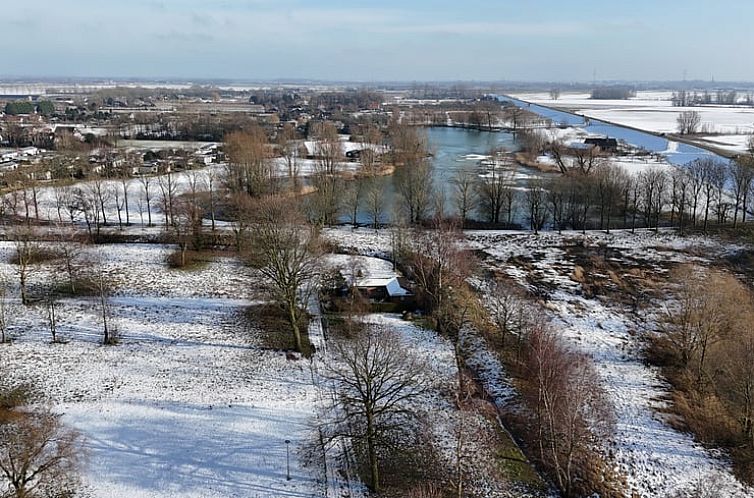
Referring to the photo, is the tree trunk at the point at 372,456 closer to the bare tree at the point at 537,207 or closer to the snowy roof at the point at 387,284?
the snowy roof at the point at 387,284

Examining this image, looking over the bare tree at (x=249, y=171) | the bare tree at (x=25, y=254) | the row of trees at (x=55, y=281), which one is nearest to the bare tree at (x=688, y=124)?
the bare tree at (x=249, y=171)

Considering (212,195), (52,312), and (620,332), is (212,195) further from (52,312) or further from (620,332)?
(620,332)

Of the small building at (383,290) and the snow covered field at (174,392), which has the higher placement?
the small building at (383,290)

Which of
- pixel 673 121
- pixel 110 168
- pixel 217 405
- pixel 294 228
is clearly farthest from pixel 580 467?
pixel 673 121

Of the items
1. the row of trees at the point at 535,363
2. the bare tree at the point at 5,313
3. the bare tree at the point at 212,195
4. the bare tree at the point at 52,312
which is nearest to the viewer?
the row of trees at the point at 535,363

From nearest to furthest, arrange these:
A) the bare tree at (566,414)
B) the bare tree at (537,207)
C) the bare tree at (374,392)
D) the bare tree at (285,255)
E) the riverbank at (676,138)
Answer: the bare tree at (374,392) < the bare tree at (566,414) < the bare tree at (285,255) < the bare tree at (537,207) < the riverbank at (676,138)

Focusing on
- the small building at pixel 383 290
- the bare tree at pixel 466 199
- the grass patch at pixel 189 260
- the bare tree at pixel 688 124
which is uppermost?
the bare tree at pixel 688 124

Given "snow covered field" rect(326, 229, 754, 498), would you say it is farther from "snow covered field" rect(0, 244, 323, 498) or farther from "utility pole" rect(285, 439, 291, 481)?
"snow covered field" rect(0, 244, 323, 498)

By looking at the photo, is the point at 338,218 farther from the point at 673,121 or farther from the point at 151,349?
the point at 673,121
